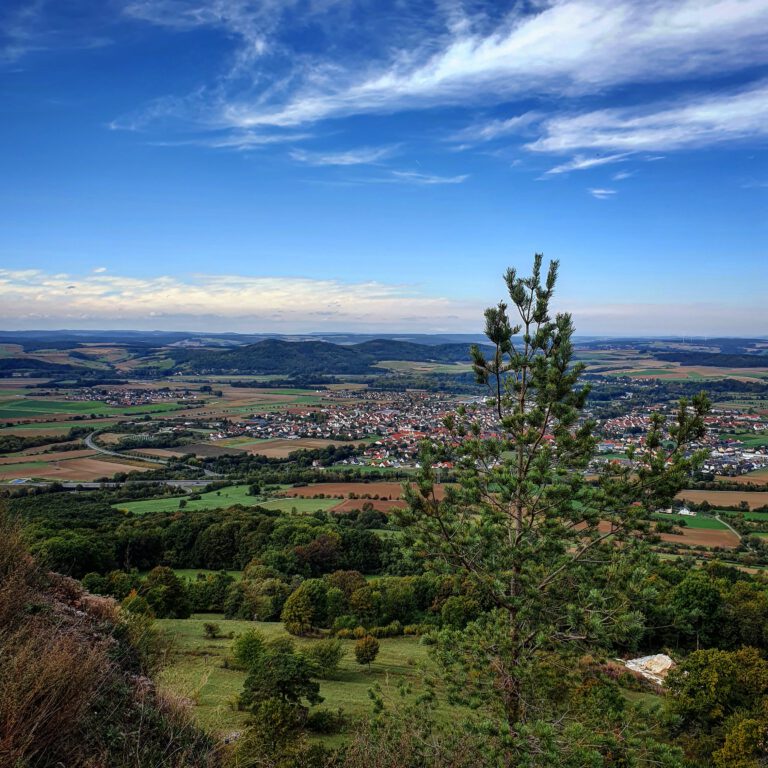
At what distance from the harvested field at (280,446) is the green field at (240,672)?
138ft

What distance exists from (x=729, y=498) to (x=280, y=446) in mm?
53150

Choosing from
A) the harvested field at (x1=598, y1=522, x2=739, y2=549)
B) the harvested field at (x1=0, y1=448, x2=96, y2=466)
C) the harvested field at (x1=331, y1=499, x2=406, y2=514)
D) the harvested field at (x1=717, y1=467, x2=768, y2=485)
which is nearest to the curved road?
the harvested field at (x1=0, y1=448, x2=96, y2=466)

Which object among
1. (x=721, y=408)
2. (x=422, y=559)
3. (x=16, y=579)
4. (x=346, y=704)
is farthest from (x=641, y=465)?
(x=721, y=408)

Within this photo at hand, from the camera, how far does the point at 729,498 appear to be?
→ 4591cm

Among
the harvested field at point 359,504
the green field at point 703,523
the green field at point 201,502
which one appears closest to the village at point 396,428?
the green field at point 703,523

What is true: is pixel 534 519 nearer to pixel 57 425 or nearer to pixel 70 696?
pixel 70 696

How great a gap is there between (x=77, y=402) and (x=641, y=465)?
116064 mm

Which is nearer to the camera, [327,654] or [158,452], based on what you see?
[327,654]

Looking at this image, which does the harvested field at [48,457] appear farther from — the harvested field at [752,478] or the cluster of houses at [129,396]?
the harvested field at [752,478]

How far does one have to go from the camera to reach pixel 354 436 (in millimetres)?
80875

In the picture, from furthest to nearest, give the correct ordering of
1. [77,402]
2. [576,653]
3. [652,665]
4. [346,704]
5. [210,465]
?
[77,402], [210,465], [652,665], [346,704], [576,653]

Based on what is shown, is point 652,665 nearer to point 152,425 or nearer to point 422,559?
point 422,559

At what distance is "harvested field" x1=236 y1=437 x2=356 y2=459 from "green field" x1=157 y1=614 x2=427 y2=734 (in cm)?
4204

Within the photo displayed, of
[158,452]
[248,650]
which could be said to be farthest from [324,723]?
[158,452]
